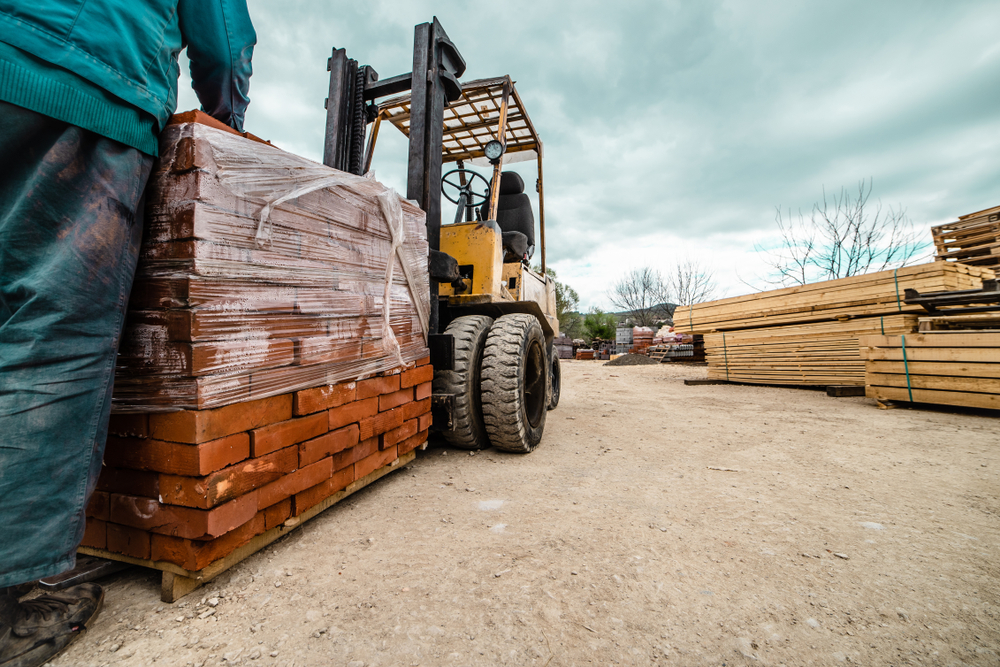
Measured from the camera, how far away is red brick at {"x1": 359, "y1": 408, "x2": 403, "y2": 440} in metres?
1.96

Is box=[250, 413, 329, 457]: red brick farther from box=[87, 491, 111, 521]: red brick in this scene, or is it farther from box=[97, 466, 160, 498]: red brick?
box=[87, 491, 111, 521]: red brick

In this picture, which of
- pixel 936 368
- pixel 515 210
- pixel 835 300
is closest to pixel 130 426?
pixel 515 210

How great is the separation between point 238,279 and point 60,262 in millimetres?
390

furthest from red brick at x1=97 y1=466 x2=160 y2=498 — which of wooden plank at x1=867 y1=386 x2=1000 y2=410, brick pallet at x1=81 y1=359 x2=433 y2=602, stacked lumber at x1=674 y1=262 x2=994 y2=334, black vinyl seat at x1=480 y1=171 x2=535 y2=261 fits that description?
stacked lumber at x1=674 y1=262 x2=994 y2=334

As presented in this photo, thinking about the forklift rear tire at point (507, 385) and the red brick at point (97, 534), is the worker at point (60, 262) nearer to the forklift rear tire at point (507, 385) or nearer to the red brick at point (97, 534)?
the red brick at point (97, 534)

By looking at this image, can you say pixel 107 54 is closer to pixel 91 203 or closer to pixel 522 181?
pixel 91 203

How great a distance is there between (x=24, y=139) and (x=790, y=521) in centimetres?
288

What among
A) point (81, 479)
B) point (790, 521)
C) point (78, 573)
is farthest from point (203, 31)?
point (790, 521)

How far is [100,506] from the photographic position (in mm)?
1331

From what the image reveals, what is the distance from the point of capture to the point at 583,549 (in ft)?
5.30

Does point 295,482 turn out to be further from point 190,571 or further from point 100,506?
point 100,506

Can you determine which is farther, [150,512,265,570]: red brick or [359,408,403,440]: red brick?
[359,408,403,440]: red brick

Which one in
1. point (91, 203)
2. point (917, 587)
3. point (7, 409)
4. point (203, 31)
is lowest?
point (917, 587)

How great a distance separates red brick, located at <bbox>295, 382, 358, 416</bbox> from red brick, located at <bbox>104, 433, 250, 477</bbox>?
0.24 m
